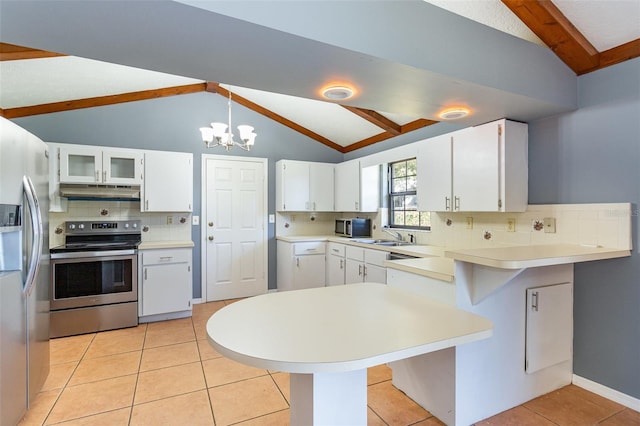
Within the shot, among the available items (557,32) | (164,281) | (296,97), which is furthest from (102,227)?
(557,32)

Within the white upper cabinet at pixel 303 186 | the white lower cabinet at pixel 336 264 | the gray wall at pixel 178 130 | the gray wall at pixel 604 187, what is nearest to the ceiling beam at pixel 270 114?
the gray wall at pixel 178 130

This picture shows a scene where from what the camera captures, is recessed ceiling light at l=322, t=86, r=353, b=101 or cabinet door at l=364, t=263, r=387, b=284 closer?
recessed ceiling light at l=322, t=86, r=353, b=101

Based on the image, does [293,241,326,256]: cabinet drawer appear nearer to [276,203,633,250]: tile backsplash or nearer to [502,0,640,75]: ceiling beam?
[276,203,633,250]: tile backsplash

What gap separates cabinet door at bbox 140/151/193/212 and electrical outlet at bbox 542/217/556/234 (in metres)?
3.69

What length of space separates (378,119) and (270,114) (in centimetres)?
176

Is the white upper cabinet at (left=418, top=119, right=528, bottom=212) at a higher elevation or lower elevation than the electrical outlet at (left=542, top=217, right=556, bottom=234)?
higher

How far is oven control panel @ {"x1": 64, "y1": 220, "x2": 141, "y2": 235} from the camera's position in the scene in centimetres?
352

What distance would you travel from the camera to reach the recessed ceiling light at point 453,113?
2.29 metres

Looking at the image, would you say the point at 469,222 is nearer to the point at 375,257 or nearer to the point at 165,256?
the point at 375,257

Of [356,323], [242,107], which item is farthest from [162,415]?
[242,107]

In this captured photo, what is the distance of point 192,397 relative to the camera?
2133mm

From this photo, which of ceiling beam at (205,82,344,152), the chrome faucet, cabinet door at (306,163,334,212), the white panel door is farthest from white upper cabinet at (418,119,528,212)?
the white panel door

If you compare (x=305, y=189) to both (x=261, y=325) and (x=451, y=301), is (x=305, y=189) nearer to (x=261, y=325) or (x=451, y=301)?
(x=451, y=301)

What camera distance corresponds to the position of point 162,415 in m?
1.95
